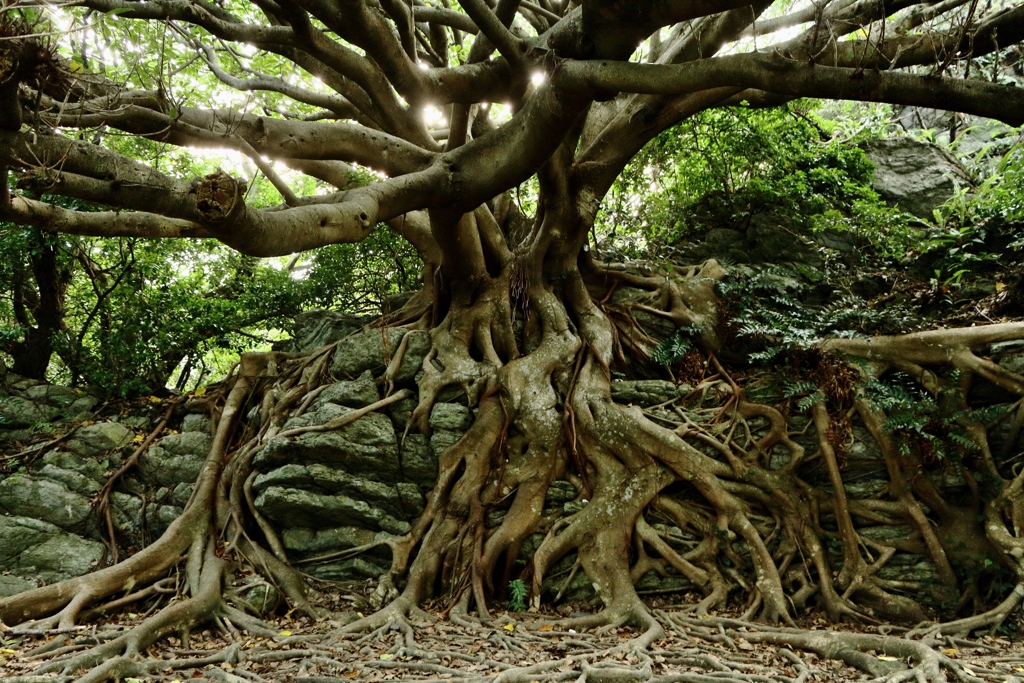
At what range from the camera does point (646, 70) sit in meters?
3.57

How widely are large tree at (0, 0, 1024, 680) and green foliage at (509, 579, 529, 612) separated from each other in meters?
0.08

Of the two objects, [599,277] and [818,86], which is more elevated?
[599,277]

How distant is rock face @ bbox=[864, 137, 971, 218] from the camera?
8.82 meters

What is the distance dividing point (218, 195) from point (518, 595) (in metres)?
3.73

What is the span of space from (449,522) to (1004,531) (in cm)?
434

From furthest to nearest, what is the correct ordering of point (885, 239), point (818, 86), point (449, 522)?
1. point (885, 239)
2. point (449, 522)
3. point (818, 86)

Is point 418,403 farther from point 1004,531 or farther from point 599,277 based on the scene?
point 1004,531

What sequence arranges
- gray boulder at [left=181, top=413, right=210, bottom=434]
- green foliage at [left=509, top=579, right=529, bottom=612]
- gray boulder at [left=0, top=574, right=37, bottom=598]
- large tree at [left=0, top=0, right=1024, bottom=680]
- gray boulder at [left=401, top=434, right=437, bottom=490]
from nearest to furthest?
large tree at [left=0, top=0, right=1024, bottom=680], gray boulder at [left=0, top=574, right=37, bottom=598], green foliage at [left=509, top=579, right=529, bottom=612], gray boulder at [left=401, top=434, right=437, bottom=490], gray boulder at [left=181, top=413, right=210, bottom=434]

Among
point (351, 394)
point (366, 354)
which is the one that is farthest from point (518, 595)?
point (366, 354)

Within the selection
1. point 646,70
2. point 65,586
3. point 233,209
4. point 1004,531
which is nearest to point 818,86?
point 646,70

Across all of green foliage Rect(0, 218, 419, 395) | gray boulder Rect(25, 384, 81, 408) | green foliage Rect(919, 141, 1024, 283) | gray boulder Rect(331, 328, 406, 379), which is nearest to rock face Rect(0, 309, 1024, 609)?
gray boulder Rect(331, 328, 406, 379)

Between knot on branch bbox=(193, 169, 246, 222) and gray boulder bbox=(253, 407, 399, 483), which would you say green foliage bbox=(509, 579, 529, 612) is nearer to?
gray boulder bbox=(253, 407, 399, 483)

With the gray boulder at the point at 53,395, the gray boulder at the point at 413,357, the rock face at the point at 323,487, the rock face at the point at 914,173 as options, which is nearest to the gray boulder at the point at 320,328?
the gray boulder at the point at 413,357

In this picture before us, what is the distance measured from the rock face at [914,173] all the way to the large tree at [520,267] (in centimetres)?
328
